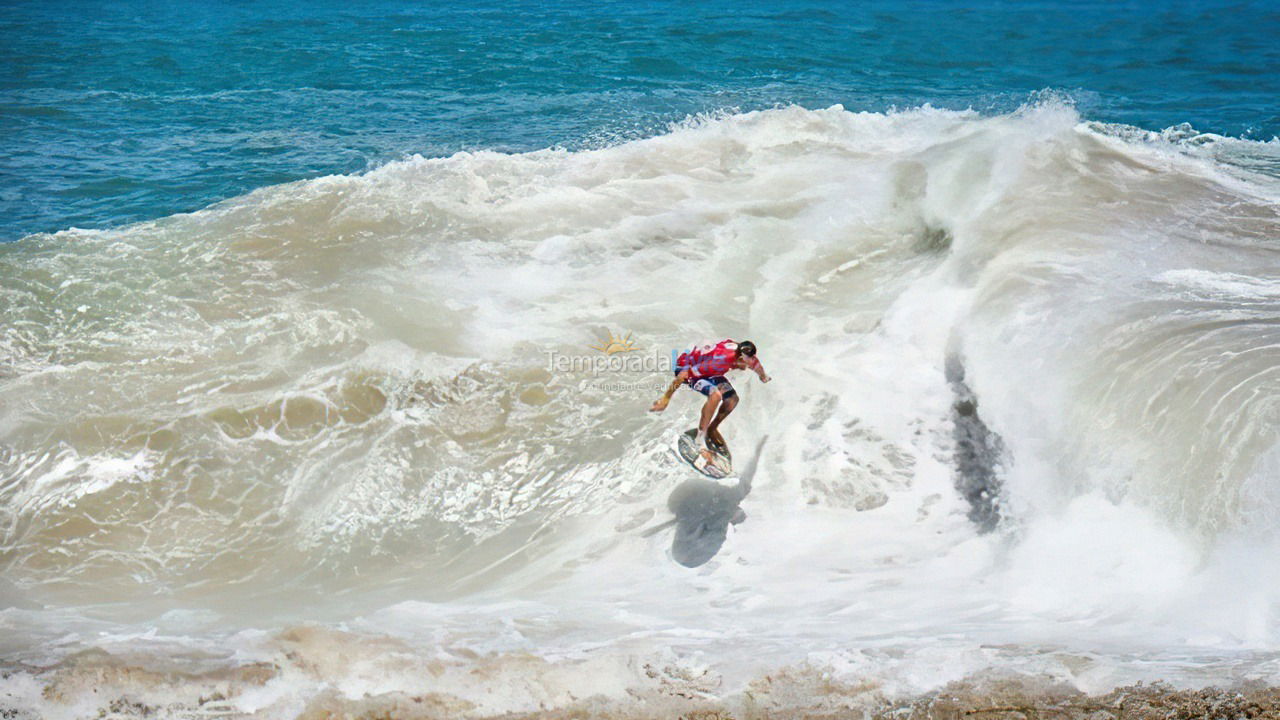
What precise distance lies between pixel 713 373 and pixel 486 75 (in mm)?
17082

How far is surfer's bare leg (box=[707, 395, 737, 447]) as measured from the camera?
866cm

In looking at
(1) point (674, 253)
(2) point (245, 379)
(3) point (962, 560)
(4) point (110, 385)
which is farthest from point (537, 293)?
(3) point (962, 560)

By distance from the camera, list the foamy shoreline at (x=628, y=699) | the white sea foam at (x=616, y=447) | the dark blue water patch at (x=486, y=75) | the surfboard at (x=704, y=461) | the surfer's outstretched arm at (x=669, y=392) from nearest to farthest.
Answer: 1. the foamy shoreline at (x=628, y=699)
2. the white sea foam at (x=616, y=447)
3. the surfer's outstretched arm at (x=669, y=392)
4. the surfboard at (x=704, y=461)
5. the dark blue water patch at (x=486, y=75)

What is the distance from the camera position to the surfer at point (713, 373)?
8445 mm

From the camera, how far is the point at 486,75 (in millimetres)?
23281

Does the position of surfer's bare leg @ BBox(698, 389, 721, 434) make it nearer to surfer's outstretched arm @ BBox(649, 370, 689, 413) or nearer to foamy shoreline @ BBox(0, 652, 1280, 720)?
surfer's outstretched arm @ BBox(649, 370, 689, 413)

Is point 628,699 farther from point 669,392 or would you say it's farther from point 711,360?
point 711,360

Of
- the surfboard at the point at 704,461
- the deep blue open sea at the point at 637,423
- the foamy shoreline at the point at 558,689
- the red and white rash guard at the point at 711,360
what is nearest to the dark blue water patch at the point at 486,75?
the deep blue open sea at the point at 637,423

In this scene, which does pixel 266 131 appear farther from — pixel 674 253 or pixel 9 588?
pixel 9 588

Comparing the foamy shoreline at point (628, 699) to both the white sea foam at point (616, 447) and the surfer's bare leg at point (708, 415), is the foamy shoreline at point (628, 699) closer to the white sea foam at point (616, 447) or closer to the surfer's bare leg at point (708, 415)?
the white sea foam at point (616, 447)

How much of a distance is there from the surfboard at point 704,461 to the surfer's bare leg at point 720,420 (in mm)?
135

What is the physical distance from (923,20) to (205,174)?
21490 millimetres

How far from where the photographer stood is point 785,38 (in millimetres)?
26703

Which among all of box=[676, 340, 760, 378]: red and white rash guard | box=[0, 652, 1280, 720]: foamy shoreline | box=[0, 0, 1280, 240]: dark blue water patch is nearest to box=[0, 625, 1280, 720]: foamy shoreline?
box=[0, 652, 1280, 720]: foamy shoreline
